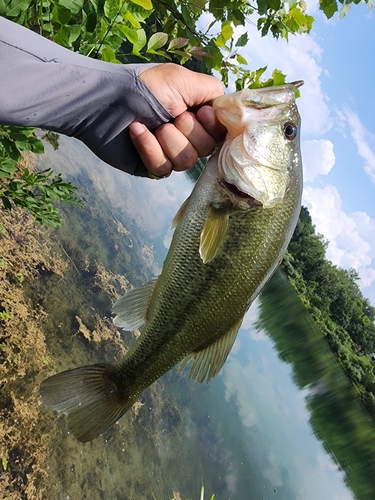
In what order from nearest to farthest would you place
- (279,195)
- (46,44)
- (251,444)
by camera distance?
(46,44) < (279,195) < (251,444)

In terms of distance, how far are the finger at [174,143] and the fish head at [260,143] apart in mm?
155

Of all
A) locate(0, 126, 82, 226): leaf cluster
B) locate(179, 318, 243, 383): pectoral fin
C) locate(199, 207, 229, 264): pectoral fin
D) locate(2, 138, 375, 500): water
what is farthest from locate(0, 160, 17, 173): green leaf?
locate(2, 138, 375, 500): water

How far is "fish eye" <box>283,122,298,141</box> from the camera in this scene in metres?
1.74

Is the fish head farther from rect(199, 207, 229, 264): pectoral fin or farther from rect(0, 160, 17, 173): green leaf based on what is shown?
rect(0, 160, 17, 173): green leaf

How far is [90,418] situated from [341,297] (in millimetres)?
33514

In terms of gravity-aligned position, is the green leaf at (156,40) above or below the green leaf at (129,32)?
above

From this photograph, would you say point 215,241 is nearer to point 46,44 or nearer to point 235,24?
point 46,44

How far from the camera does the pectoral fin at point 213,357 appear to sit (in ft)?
5.89

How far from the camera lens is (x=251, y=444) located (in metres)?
9.72

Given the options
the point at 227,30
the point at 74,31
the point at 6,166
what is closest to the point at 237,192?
the point at 74,31

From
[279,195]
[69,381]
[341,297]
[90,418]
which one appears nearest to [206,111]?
[279,195]

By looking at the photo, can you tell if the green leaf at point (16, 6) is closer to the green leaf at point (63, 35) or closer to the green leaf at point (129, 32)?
the green leaf at point (63, 35)

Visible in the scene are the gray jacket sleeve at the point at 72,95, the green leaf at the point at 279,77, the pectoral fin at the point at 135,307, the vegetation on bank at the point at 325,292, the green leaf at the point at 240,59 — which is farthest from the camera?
the vegetation on bank at the point at 325,292

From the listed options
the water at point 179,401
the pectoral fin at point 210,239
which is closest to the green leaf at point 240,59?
the pectoral fin at point 210,239
